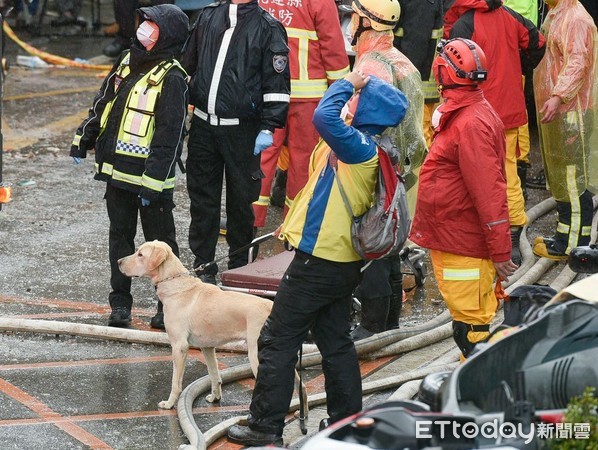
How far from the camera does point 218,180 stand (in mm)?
8305

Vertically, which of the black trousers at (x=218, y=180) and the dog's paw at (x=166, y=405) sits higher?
the black trousers at (x=218, y=180)

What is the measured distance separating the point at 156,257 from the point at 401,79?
6.26 ft

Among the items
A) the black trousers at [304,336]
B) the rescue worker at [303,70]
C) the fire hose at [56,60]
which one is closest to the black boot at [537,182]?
the rescue worker at [303,70]

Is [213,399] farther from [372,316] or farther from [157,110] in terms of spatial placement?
[157,110]

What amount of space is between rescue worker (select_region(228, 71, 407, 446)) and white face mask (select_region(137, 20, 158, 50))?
1922 mm

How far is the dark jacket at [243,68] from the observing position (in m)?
7.99

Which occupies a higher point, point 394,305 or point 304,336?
point 304,336

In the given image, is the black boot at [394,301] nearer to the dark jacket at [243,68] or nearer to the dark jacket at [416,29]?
the dark jacket at [243,68]

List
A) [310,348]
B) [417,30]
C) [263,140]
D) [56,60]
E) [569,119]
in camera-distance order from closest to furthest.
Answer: [310,348]
[263,140]
[569,119]
[417,30]
[56,60]

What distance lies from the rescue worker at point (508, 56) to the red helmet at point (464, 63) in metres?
2.60

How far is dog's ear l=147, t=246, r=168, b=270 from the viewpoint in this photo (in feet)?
22.2

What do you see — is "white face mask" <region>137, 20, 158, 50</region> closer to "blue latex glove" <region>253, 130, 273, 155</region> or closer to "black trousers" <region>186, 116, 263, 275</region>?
"black trousers" <region>186, 116, 263, 275</region>

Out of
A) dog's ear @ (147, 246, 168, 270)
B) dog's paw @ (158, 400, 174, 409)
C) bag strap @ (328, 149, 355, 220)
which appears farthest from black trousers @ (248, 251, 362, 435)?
dog's ear @ (147, 246, 168, 270)

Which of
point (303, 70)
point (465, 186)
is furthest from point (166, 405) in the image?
point (303, 70)
